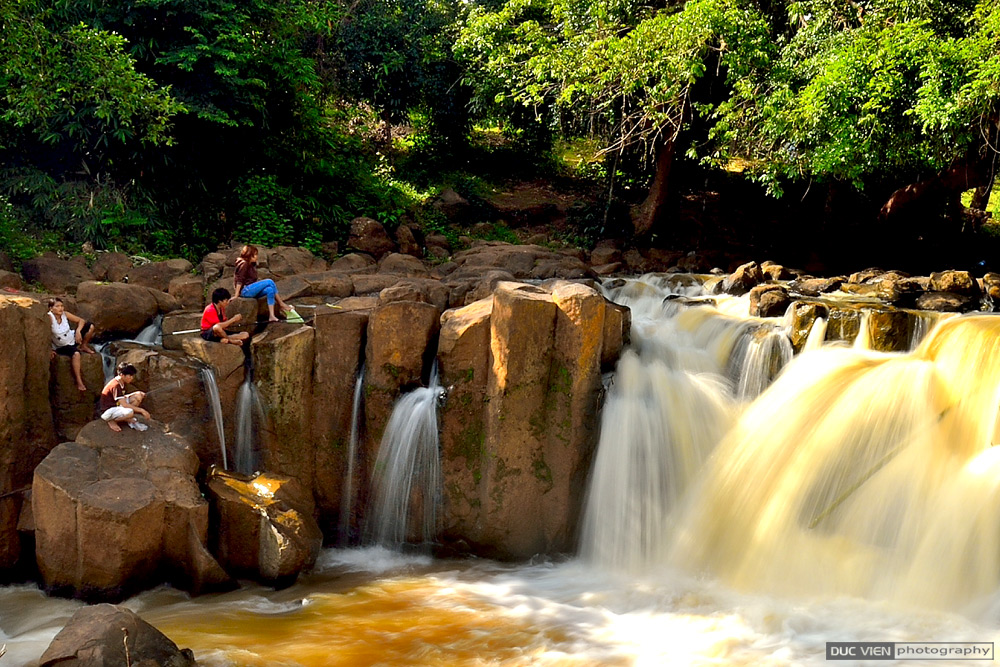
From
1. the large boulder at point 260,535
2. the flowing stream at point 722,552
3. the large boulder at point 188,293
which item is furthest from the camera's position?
the large boulder at point 188,293

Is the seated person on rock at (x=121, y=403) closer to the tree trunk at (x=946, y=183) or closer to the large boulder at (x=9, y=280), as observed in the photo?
the large boulder at (x=9, y=280)

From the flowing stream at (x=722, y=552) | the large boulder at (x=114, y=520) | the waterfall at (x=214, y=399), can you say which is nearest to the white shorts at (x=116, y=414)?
the large boulder at (x=114, y=520)

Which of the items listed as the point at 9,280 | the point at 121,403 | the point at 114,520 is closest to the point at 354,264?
the point at 9,280

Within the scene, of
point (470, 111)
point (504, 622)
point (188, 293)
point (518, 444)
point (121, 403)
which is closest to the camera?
point (504, 622)

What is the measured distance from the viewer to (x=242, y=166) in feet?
55.1

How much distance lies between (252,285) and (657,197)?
10.6m

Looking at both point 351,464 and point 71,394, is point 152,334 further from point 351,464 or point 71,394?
point 351,464

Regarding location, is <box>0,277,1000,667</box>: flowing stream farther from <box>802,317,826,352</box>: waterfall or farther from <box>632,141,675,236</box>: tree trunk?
<box>632,141,675,236</box>: tree trunk

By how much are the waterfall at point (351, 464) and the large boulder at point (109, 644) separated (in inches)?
138

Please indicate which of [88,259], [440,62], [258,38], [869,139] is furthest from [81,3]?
[869,139]

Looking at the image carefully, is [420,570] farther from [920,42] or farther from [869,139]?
[920,42]

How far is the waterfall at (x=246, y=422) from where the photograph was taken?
9414 mm

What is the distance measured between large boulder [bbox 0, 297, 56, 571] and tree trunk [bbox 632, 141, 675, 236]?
1264cm

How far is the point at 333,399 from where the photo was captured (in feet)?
30.8
